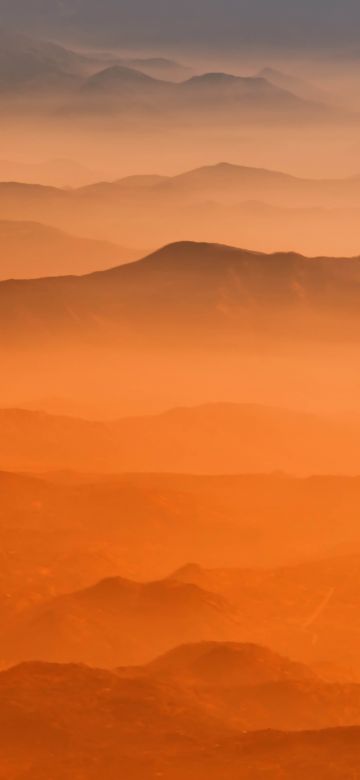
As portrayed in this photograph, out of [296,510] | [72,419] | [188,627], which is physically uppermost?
[72,419]

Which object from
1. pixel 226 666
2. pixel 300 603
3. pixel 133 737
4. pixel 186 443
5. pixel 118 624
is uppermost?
pixel 186 443

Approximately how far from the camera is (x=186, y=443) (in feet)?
550

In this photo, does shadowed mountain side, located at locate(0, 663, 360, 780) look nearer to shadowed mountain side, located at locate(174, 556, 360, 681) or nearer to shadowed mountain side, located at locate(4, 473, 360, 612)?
shadowed mountain side, located at locate(174, 556, 360, 681)

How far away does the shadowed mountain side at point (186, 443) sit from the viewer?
156 m

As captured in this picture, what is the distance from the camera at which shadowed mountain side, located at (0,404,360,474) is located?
6156 inches

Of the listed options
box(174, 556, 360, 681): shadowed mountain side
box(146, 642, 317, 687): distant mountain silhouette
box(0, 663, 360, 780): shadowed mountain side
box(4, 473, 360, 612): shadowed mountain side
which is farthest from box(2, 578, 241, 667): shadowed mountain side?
box(0, 663, 360, 780): shadowed mountain side

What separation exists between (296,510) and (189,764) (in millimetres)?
66798

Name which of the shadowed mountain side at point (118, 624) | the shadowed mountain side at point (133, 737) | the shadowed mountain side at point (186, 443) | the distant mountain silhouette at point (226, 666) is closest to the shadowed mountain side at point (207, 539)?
the shadowed mountain side at point (118, 624)

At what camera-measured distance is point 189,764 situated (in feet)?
204

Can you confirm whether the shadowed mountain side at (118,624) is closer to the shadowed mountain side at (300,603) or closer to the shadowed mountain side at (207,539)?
the shadowed mountain side at (300,603)

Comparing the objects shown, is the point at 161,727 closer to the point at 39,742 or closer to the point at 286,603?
the point at 39,742

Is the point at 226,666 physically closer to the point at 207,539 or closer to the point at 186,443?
the point at 207,539

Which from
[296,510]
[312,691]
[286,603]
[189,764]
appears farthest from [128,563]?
[189,764]

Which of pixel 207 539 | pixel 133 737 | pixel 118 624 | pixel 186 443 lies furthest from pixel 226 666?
pixel 186 443
